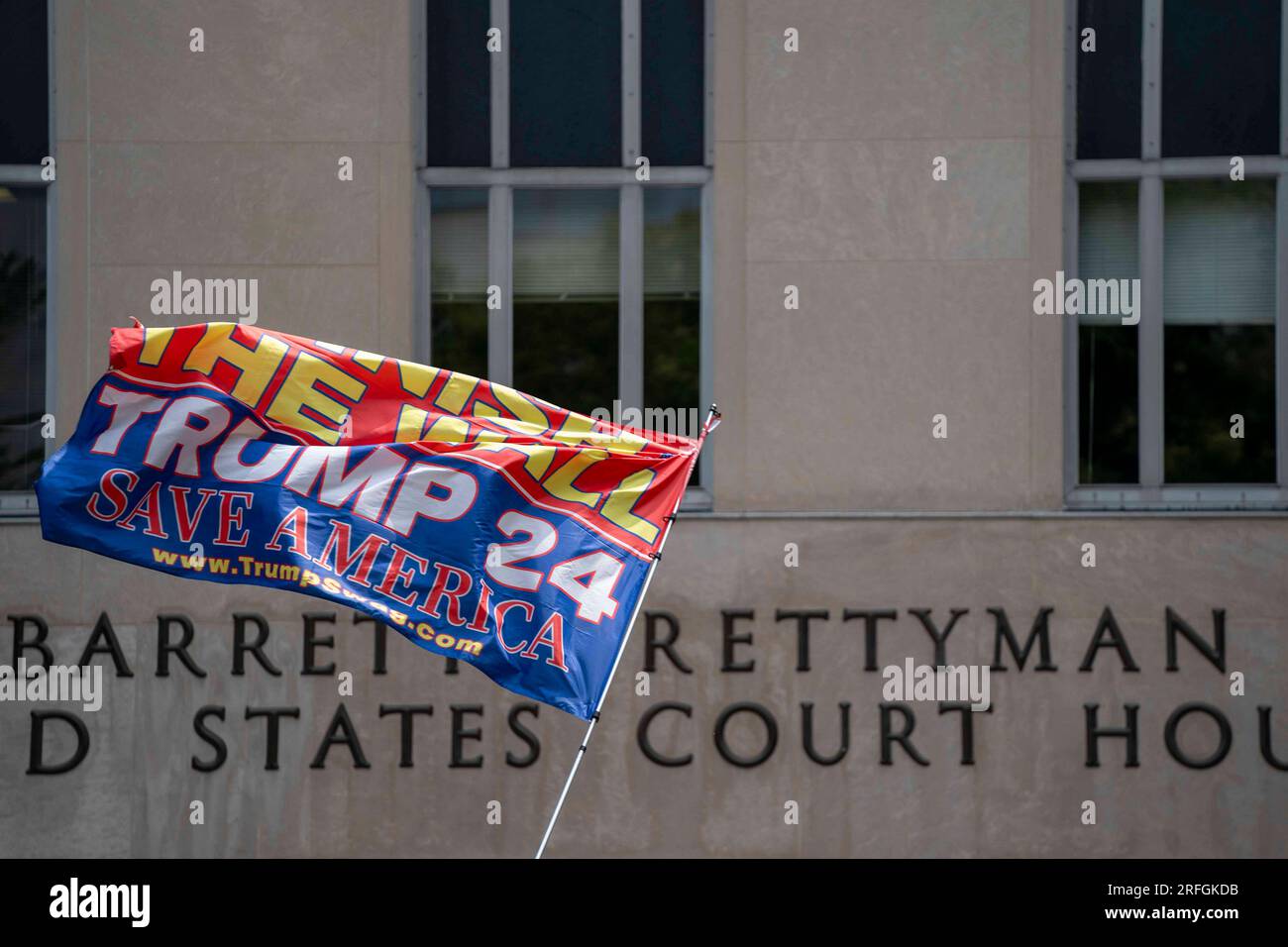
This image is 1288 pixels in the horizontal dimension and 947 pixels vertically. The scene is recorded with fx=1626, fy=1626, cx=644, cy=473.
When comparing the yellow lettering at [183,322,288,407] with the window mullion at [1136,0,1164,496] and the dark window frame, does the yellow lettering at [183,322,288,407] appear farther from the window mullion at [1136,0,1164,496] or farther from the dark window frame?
the window mullion at [1136,0,1164,496]

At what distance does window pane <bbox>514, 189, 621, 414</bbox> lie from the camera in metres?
11.5

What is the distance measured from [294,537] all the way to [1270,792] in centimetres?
702

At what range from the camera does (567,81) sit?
37.5 ft

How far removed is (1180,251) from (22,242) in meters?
8.16

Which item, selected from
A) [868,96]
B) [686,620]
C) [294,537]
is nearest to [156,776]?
[686,620]

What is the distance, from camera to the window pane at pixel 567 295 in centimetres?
1150

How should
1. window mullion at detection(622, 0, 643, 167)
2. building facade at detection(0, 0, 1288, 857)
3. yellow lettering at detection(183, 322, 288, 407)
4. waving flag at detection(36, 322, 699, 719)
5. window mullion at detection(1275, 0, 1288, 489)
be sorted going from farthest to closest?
window mullion at detection(622, 0, 643, 167) → window mullion at detection(1275, 0, 1288, 489) → building facade at detection(0, 0, 1288, 857) → yellow lettering at detection(183, 322, 288, 407) → waving flag at detection(36, 322, 699, 719)

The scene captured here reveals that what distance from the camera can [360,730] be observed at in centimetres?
1109

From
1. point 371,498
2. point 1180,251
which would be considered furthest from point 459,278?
point 1180,251

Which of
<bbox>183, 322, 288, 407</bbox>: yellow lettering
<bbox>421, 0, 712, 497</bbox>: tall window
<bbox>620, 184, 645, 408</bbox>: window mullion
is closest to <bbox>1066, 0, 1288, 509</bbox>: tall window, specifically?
<bbox>421, 0, 712, 497</bbox>: tall window

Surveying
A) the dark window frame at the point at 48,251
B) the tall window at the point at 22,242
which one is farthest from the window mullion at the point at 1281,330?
the tall window at the point at 22,242

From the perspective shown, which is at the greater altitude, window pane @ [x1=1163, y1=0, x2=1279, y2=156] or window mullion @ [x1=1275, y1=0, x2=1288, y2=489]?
window pane @ [x1=1163, y1=0, x2=1279, y2=156]

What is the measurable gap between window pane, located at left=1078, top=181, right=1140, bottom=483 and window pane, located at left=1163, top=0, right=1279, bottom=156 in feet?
1.86

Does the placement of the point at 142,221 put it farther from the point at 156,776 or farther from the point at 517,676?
the point at 517,676
